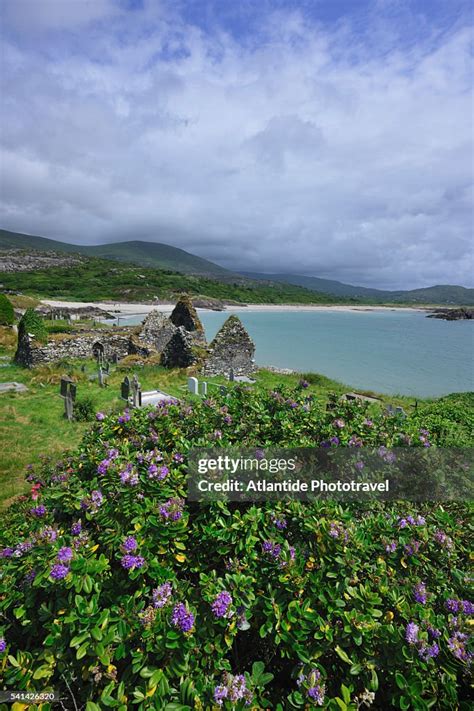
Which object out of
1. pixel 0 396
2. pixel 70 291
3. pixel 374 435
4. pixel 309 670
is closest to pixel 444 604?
pixel 309 670

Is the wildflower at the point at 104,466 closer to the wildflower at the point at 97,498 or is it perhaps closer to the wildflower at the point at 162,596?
the wildflower at the point at 97,498

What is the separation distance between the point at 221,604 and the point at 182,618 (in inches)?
8.7

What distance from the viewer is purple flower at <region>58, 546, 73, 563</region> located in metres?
1.92

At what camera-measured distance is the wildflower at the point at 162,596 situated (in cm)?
188

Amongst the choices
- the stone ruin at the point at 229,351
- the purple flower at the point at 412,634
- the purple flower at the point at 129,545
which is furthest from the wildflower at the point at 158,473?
the stone ruin at the point at 229,351

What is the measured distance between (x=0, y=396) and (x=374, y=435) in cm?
1379

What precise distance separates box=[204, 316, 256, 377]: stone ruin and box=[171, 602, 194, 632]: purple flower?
1641 cm

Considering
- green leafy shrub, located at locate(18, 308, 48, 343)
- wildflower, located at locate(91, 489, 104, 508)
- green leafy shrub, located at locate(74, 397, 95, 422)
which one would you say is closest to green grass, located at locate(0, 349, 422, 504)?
green leafy shrub, located at locate(74, 397, 95, 422)

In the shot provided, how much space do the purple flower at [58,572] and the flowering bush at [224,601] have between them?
17mm

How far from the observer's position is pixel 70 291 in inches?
3625

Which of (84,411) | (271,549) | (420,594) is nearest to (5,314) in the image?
(84,411)

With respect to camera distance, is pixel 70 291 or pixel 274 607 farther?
pixel 70 291

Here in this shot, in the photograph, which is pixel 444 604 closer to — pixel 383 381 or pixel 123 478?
pixel 123 478

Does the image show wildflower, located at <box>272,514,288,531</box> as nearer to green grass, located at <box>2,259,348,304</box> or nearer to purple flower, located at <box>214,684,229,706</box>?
purple flower, located at <box>214,684,229,706</box>
